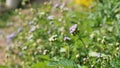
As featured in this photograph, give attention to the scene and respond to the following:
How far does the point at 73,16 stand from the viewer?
178 inches

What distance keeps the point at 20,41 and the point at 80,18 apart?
730 millimetres

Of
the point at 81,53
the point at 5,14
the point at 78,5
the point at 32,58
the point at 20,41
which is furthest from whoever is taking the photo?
the point at 5,14

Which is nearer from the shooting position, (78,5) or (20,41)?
(20,41)

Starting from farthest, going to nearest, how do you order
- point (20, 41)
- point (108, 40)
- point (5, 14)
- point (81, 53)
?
point (5, 14)
point (20, 41)
point (108, 40)
point (81, 53)

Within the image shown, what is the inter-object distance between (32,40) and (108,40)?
96 centimetres

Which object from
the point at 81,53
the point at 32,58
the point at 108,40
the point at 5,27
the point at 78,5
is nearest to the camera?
the point at 81,53

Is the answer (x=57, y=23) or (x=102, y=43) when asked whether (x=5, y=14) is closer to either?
(x=57, y=23)

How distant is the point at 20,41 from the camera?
4.81 meters

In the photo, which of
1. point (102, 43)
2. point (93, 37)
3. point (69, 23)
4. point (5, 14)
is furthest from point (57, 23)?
point (5, 14)

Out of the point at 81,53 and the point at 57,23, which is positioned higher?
the point at 57,23

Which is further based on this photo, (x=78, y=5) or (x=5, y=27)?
(x=5, y=27)

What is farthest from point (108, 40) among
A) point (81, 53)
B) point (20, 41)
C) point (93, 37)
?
point (20, 41)

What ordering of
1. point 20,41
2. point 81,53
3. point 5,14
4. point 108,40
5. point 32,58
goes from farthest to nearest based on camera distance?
point 5,14, point 20,41, point 32,58, point 108,40, point 81,53

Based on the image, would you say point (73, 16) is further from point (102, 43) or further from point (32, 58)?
point (102, 43)
